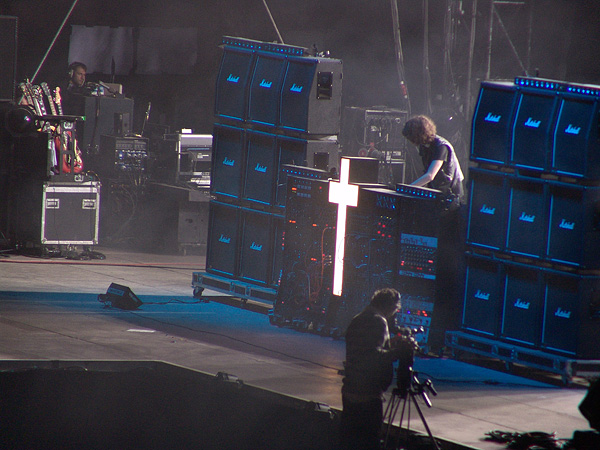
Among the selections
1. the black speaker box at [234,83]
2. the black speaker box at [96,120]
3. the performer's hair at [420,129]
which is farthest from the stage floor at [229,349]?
the black speaker box at [96,120]

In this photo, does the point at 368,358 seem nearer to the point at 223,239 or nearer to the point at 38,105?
the point at 223,239

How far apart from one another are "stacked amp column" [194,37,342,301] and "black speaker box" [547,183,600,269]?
Answer: 279 cm

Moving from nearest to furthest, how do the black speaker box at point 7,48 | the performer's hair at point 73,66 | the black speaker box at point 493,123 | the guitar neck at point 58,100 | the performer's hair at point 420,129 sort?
the black speaker box at point 493,123 < the performer's hair at point 420,129 < the black speaker box at point 7,48 < the guitar neck at point 58,100 < the performer's hair at point 73,66

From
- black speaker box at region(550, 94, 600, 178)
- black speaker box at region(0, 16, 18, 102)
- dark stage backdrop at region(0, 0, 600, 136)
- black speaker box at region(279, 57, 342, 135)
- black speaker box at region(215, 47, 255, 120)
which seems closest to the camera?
black speaker box at region(550, 94, 600, 178)

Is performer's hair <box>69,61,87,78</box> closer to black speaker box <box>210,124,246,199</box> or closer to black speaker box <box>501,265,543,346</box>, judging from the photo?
black speaker box <box>210,124,246,199</box>

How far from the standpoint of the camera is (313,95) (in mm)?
11422

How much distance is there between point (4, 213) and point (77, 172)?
1.22 m

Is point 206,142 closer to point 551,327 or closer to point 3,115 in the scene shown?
point 3,115

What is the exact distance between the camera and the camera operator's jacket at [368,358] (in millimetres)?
6805

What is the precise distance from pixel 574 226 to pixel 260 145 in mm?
4126

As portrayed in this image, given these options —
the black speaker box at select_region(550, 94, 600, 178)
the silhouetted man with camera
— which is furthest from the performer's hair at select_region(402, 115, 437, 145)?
the silhouetted man with camera

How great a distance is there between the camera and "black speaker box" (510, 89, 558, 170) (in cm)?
936

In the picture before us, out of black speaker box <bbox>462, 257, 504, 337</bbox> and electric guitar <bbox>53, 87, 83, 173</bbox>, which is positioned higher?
electric guitar <bbox>53, 87, 83, 173</bbox>

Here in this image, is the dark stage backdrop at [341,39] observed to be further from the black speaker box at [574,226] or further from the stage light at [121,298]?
the black speaker box at [574,226]
